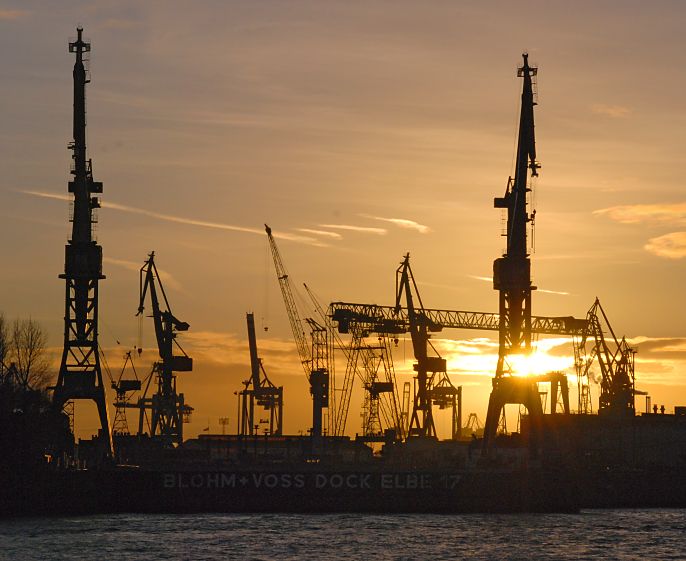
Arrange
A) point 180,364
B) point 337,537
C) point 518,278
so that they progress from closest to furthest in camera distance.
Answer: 1. point 337,537
2. point 518,278
3. point 180,364

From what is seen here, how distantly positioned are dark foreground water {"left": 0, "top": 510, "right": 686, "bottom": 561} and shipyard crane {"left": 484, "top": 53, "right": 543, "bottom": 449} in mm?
17236

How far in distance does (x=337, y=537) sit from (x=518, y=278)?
40.7m

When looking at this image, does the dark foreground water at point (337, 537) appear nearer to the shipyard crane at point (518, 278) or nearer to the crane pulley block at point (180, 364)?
the shipyard crane at point (518, 278)

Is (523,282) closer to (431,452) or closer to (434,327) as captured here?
(431,452)

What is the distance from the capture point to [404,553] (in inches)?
3108

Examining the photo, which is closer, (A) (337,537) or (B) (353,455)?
(A) (337,537)

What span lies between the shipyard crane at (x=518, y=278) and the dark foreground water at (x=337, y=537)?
17236 millimetres

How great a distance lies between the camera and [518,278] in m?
121

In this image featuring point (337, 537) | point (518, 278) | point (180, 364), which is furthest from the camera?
point (180, 364)

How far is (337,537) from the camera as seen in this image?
86562 mm

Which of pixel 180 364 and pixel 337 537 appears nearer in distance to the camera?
pixel 337 537

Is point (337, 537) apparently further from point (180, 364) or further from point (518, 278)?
point (180, 364)

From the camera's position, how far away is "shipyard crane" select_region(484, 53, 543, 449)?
397 feet

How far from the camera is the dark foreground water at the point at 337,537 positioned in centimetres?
7825
